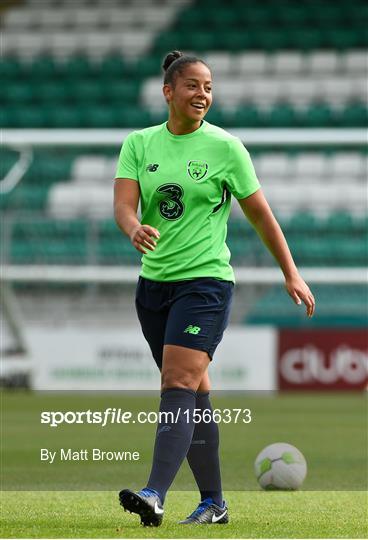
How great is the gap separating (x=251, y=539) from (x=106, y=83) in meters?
16.4

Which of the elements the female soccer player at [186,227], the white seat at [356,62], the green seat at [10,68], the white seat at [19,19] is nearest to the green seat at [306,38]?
the white seat at [356,62]

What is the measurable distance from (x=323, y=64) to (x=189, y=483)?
1382 cm

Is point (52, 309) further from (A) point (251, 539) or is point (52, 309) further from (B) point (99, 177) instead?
(A) point (251, 539)

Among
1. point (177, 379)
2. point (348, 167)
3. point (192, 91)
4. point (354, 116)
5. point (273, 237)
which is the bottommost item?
point (348, 167)

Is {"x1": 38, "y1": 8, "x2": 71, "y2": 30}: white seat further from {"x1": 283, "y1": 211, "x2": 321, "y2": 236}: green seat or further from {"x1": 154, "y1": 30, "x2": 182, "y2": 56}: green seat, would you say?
{"x1": 283, "y1": 211, "x2": 321, "y2": 236}: green seat

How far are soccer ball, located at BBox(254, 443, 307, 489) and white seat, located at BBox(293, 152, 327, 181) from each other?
36.6 ft

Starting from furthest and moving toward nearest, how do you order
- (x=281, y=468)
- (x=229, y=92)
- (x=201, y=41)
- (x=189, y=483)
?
(x=201, y=41), (x=229, y=92), (x=189, y=483), (x=281, y=468)

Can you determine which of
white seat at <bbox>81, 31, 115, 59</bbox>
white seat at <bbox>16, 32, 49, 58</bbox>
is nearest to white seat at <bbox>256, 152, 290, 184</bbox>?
white seat at <bbox>81, 31, 115, 59</bbox>

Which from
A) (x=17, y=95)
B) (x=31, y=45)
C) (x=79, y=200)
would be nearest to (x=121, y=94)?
(x=17, y=95)

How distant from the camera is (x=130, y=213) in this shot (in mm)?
3988

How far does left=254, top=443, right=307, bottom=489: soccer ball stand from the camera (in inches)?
215

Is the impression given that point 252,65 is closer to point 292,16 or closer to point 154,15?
point 292,16

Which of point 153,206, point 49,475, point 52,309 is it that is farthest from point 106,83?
point 153,206

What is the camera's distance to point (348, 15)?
19875 mm
